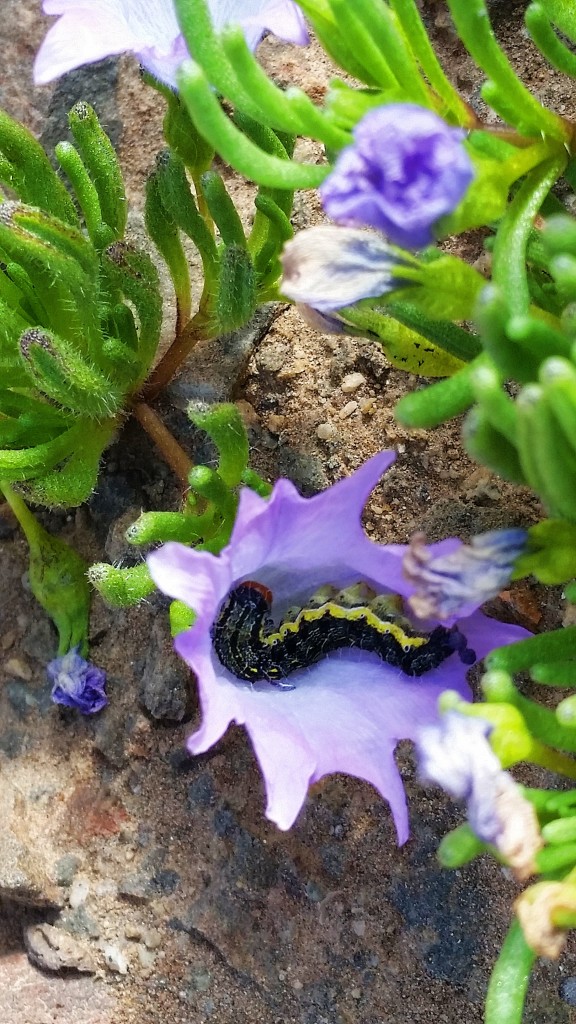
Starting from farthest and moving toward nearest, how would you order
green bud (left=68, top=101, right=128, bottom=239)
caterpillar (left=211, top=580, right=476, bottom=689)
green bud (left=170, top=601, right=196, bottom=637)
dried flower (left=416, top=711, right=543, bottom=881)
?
1. green bud (left=68, top=101, right=128, bottom=239)
2. green bud (left=170, top=601, right=196, bottom=637)
3. caterpillar (left=211, top=580, right=476, bottom=689)
4. dried flower (left=416, top=711, right=543, bottom=881)


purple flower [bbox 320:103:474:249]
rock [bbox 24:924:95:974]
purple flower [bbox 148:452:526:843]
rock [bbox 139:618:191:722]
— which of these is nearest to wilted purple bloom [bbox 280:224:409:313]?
purple flower [bbox 320:103:474:249]

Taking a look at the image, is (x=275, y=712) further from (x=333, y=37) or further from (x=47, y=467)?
(x=333, y=37)

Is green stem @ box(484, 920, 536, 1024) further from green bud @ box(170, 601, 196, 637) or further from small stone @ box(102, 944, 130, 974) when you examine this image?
small stone @ box(102, 944, 130, 974)

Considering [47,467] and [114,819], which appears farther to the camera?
[114,819]

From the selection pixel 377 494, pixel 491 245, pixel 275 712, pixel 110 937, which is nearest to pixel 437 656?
pixel 275 712

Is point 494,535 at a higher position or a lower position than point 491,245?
lower

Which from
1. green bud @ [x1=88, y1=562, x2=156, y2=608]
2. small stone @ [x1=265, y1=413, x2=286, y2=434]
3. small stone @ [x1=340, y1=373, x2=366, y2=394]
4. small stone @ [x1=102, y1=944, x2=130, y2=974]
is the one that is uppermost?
small stone @ [x1=340, y1=373, x2=366, y2=394]

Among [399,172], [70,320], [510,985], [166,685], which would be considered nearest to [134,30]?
[70,320]
